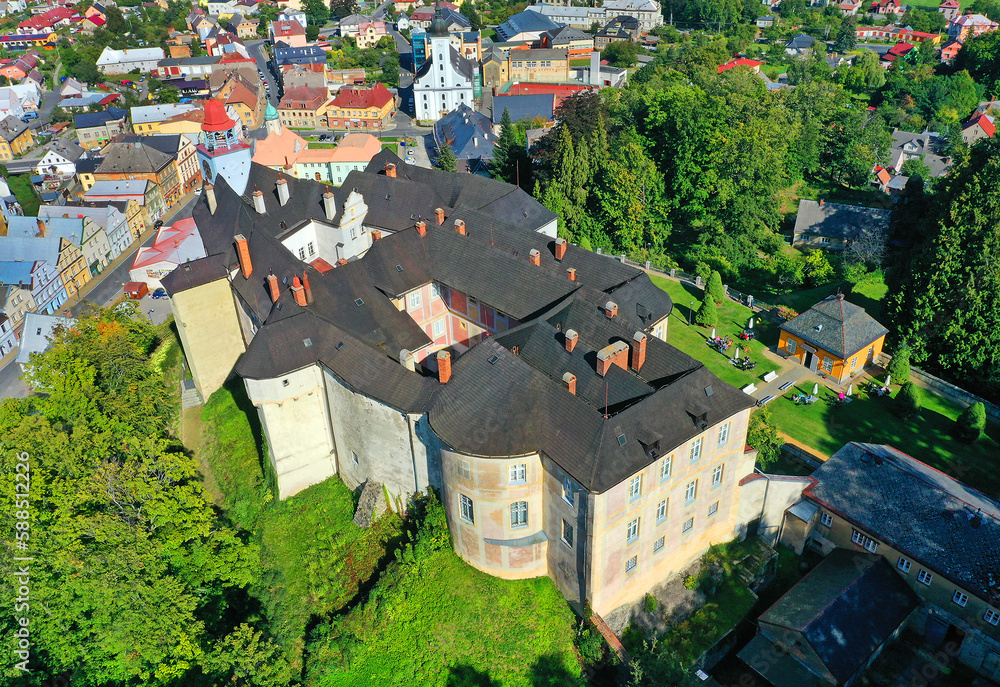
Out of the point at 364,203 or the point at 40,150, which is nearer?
the point at 364,203

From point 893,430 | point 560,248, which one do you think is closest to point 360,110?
point 560,248

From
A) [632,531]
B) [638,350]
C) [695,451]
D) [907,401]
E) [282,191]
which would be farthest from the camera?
[282,191]

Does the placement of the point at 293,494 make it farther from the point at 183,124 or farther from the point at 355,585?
the point at 183,124

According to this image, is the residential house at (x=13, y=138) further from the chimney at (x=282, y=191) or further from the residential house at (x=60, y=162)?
the chimney at (x=282, y=191)

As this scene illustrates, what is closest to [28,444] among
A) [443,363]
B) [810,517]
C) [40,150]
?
[443,363]

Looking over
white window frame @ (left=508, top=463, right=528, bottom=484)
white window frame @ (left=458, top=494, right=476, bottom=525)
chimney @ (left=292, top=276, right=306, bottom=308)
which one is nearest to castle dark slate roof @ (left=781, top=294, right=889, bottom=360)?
white window frame @ (left=508, top=463, right=528, bottom=484)

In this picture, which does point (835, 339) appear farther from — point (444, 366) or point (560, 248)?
point (444, 366)

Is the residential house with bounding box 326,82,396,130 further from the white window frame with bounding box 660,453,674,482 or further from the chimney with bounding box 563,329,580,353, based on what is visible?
the white window frame with bounding box 660,453,674,482

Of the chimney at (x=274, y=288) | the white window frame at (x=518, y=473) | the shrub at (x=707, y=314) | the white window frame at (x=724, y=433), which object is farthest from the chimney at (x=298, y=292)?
the shrub at (x=707, y=314)
